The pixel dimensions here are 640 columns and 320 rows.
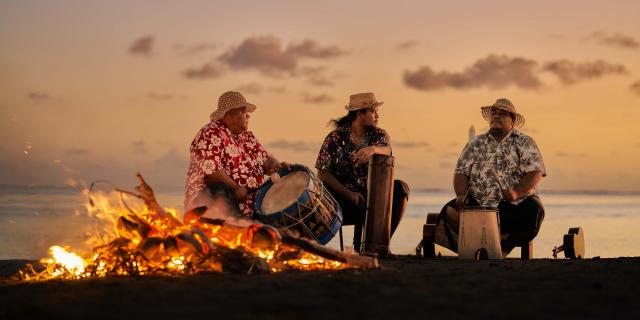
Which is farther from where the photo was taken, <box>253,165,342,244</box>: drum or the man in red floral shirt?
the man in red floral shirt

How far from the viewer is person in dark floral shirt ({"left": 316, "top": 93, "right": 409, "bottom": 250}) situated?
10.2 meters

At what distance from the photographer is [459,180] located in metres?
10.8

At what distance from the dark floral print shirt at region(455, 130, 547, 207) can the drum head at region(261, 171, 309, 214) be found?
2804mm

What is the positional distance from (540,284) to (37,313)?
3.59 meters

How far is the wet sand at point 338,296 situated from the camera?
16.9 ft

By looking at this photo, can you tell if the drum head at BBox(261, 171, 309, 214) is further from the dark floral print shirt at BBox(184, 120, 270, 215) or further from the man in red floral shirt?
the dark floral print shirt at BBox(184, 120, 270, 215)

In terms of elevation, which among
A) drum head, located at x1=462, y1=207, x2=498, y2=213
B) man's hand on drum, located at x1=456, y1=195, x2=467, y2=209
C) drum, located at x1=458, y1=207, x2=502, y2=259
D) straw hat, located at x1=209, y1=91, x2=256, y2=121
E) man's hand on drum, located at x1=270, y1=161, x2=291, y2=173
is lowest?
drum, located at x1=458, y1=207, x2=502, y2=259

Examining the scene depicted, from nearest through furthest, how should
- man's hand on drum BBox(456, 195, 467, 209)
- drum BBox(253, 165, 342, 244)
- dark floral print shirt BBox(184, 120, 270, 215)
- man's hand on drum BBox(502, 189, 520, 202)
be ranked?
drum BBox(253, 165, 342, 244) → dark floral print shirt BBox(184, 120, 270, 215) → man's hand on drum BBox(502, 189, 520, 202) → man's hand on drum BBox(456, 195, 467, 209)

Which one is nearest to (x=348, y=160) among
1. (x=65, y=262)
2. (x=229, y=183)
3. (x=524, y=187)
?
(x=229, y=183)

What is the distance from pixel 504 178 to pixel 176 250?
5073 millimetres

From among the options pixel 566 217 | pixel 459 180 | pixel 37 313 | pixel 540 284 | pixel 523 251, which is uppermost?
pixel 566 217

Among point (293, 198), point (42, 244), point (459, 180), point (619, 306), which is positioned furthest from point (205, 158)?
point (619, 306)

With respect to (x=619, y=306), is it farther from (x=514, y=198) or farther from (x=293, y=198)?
(x=514, y=198)

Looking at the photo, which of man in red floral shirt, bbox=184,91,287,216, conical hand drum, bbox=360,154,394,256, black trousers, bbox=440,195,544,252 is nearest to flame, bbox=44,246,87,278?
man in red floral shirt, bbox=184,91,287,216
